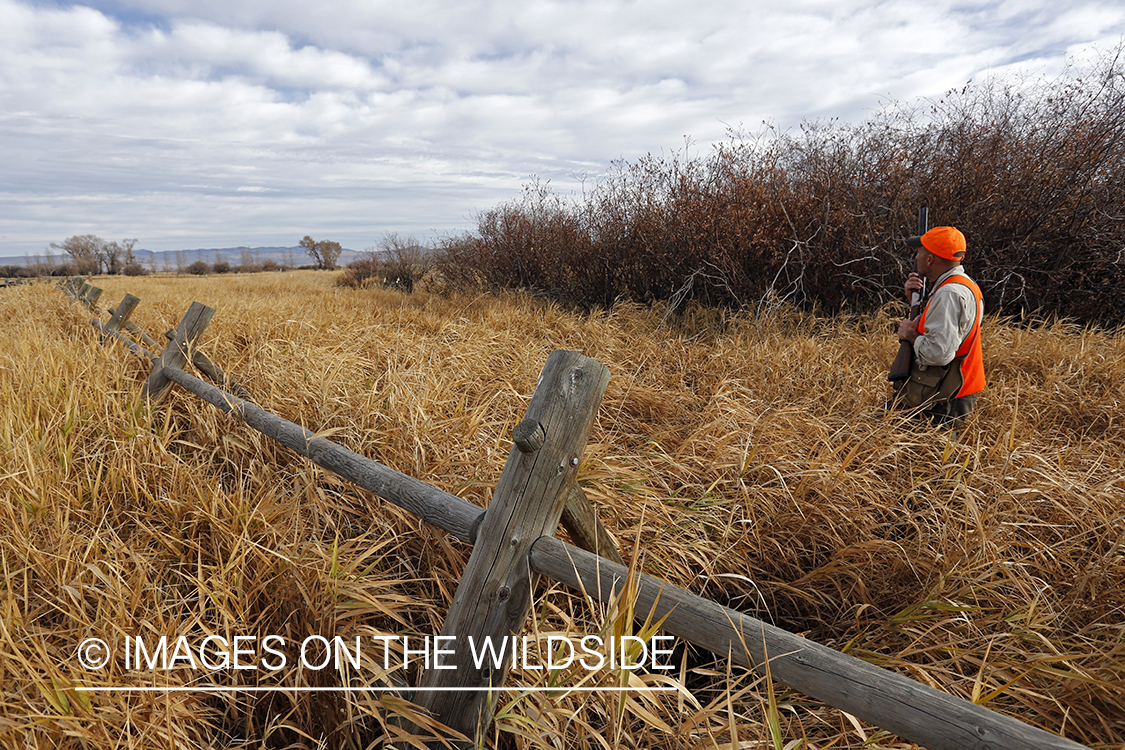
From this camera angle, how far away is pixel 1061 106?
634 cm

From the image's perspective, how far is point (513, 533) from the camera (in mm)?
1431

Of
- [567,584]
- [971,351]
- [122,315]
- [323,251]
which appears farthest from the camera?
[323,251]

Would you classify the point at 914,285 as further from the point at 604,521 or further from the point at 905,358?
the point at 604,521

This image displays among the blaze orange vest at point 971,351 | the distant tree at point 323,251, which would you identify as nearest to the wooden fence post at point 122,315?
the blaze orange vest at point 971,351

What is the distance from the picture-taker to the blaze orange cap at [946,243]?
331cm

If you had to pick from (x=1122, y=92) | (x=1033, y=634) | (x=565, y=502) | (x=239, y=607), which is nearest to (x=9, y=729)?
(x=239, y=607)

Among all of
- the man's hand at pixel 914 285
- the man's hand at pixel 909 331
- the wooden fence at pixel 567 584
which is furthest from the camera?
the man's hand at pixel 914 285

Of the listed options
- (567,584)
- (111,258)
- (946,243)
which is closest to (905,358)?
(946,243)

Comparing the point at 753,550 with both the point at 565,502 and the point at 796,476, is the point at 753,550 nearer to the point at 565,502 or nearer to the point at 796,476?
the point at 796,476

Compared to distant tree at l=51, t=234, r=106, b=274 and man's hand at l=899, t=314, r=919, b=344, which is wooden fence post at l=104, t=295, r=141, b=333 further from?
distant tree at l=51, t=234, r=106, b=274

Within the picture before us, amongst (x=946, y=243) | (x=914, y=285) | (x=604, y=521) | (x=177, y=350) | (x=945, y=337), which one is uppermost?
(x=946, y=243)

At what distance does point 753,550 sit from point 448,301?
27.6 feet

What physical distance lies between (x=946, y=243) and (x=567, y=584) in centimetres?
338

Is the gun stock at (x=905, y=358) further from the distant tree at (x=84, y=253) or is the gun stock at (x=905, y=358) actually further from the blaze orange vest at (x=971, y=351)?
A: the distant tree at (x=84, y=253)
